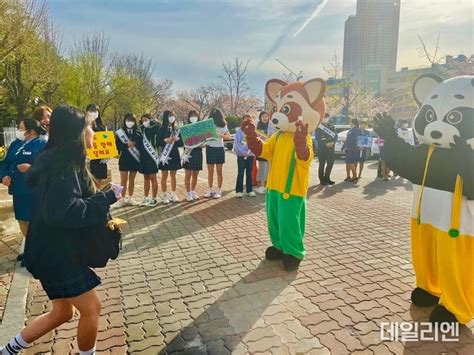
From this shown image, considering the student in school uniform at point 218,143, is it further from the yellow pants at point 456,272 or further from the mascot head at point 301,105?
the yellow pants at point 456,272

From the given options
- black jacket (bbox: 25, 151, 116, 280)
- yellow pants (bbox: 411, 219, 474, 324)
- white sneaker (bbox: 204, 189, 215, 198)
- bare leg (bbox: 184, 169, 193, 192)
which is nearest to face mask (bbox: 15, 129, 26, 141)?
black jacket (bbox: 25, 151, 116, 280)

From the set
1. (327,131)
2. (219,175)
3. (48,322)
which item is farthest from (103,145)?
(327,131)

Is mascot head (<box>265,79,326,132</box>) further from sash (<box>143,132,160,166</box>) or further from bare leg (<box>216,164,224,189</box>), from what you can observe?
bare leg (<box>216,164,224,189</box>)

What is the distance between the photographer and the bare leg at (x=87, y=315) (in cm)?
231

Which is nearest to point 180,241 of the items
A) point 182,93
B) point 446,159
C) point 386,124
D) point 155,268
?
point 155,268

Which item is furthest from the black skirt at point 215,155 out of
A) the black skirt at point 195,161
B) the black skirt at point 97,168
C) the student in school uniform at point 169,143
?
the black skirt at point 97,168

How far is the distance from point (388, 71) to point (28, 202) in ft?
291

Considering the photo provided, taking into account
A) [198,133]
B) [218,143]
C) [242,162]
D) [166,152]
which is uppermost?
[198,133]

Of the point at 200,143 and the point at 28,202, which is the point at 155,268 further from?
the point at 200,143

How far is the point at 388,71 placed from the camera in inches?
3174

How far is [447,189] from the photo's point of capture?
2832 millimetres

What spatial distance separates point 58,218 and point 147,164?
17.5ft

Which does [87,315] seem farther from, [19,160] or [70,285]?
[19,160]

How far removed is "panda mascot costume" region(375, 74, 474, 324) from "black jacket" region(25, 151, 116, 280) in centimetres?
255
